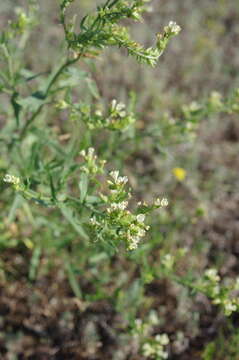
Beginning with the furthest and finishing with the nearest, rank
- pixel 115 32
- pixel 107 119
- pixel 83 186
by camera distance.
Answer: pixel 107 119
pixel 83 186
pixel 115 32

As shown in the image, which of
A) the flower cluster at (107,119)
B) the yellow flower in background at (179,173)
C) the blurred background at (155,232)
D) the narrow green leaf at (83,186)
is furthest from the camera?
the yellow flower in background at (179,173)

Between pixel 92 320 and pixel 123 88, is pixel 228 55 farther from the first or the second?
pixel 92 320

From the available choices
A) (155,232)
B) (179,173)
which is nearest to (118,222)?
(155,232)

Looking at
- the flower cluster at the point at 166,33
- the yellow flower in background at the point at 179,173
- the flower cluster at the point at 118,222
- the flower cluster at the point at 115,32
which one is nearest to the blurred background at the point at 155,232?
the yellow flower in background at the point at 179,173

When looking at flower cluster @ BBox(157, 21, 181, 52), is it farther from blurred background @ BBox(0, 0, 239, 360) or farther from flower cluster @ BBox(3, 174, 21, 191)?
flower cluster @ BBox(3, 174, 21, 191)

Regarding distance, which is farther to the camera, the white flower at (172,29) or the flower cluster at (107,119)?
the flower cluster at (107,119)

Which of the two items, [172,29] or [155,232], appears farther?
[155,232]

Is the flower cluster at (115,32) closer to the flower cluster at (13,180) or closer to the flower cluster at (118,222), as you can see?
the flower cluster at (118,222)

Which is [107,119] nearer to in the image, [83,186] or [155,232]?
[83,186]

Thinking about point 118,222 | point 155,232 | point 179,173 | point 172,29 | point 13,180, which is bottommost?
point 118,222
